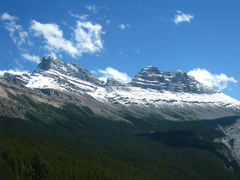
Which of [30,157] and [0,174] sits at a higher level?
[30,157]

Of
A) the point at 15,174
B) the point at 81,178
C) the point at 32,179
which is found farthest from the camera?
the point at 81,178

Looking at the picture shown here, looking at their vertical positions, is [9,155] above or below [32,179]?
above

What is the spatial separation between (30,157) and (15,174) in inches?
768

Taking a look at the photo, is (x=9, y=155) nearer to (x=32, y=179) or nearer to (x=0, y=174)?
(x=0, y=174)

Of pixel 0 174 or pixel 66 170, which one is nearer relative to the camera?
pixel 0 174

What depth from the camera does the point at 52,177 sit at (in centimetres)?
18825

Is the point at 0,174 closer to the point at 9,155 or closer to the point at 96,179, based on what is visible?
the point at 9,155

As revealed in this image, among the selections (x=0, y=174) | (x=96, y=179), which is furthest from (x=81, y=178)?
(x=0, y=174)

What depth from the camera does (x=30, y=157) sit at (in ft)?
655

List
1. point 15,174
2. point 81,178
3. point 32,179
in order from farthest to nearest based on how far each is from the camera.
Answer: point 81,178 → point 15,174 → point 32,179

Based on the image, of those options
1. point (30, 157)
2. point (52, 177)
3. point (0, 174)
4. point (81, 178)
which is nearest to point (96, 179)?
point (81, 178)

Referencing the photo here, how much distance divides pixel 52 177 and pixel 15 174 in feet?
67.7

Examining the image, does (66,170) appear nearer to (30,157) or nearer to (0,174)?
(30,157)

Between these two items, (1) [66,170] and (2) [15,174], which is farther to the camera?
(1) [66,170]
